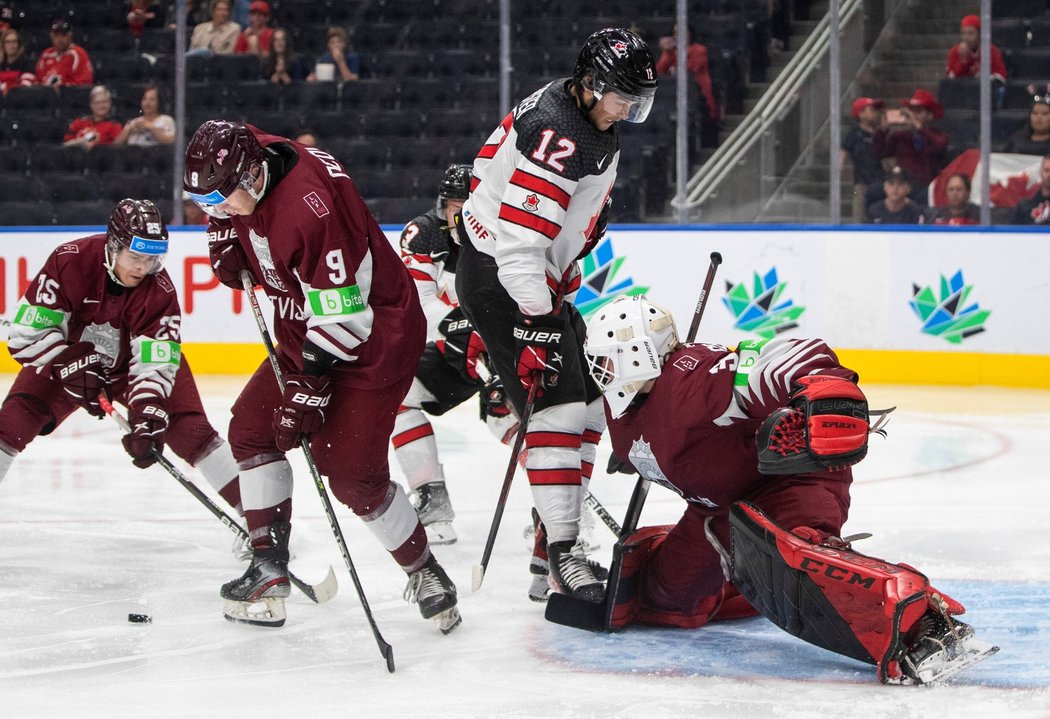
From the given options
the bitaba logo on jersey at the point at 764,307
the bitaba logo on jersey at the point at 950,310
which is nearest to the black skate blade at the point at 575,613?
the bitaba logo on jersey at the point at 764,307

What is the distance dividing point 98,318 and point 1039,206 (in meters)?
4.82

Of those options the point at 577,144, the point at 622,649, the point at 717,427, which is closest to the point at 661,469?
the point at 717,427

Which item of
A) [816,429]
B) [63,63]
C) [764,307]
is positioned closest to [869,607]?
[816,429]

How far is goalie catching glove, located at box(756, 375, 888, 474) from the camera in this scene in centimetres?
265

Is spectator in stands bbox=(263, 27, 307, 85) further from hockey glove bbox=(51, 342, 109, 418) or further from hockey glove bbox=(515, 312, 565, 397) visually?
hockey glove bbox=(515, 312, 565, 397)

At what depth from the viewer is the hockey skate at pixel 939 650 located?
2676 millimetres

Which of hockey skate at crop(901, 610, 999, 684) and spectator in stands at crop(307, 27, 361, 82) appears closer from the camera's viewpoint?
hockey skate at crop(901, 610, 999, 684)

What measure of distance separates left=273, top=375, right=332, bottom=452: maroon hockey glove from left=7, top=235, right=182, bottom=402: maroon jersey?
0.88 m

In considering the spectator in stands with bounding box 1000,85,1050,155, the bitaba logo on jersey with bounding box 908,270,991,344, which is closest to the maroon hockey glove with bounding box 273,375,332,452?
the bitaba logo on jersey with bounding box 908,270,991,344

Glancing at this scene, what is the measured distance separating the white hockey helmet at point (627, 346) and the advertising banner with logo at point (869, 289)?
13.8 feet

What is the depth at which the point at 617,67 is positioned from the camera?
10.3 feet

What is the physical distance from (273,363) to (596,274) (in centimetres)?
444

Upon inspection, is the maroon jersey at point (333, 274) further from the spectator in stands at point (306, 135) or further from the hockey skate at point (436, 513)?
the spectator in stands at point (306, 135)

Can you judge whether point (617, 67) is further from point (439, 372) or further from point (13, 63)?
point (13, 63)
